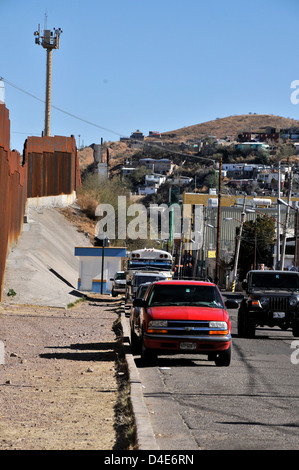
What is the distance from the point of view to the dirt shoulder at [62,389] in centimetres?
916

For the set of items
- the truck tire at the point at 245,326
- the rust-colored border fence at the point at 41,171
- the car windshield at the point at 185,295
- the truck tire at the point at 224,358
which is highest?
the rust-colored border fence at the point at 41,171

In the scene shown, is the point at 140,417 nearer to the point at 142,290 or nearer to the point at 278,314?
the point at 142,290

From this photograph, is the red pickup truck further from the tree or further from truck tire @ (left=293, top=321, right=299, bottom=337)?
the tree

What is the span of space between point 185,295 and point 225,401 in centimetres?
562

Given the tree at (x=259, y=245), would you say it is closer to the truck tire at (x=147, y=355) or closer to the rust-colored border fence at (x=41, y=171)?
the rust-colored border fence at (x=41, y=171)

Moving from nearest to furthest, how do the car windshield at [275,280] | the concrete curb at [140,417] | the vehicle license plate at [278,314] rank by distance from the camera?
the concrete curb at [140,417] → the vehicle license plate at [278,314] → the car windshield at [275,280]

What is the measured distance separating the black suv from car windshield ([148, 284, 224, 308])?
20.5 ft

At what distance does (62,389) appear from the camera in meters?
13.0

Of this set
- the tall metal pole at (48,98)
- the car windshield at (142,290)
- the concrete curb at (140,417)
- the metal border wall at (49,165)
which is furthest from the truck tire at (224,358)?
the tall metal pole at (48,98)

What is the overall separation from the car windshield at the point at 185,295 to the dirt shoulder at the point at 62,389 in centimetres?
154

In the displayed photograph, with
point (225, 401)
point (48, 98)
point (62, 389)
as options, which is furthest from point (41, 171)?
point (225, 401)

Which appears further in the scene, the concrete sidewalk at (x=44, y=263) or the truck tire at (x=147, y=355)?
the concrete sidewalk at (x=44, y=263)

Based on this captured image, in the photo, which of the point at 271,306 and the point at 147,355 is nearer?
the point at 147,355
